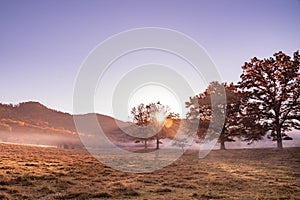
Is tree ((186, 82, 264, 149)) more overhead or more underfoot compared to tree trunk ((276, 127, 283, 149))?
more overhead

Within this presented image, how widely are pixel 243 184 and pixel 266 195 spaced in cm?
423

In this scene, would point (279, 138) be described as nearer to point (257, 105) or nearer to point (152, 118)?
point (257, 105)

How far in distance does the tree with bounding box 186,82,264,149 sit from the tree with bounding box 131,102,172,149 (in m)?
4.93

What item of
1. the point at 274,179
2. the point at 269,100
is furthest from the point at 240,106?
the point at 274,179

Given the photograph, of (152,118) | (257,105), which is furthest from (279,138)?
(152,118)

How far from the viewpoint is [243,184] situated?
20578mm

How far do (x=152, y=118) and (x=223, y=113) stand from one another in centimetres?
1336

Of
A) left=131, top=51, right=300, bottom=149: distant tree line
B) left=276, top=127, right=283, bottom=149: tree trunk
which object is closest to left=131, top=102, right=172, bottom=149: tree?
left=131, top=51, right=300, bottom=149: distant tree line

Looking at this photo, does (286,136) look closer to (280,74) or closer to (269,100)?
(269,100)

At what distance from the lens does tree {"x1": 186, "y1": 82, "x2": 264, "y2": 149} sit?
164 ft

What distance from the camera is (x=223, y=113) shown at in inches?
2090

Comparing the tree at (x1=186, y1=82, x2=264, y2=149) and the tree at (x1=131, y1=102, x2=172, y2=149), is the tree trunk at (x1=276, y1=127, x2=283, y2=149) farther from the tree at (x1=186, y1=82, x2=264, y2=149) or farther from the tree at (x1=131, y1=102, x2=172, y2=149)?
the tree at (x1=131, y1=102, x2=172, y2=149)

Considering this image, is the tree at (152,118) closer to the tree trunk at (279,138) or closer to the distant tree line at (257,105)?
the distant tree line at (257,105)

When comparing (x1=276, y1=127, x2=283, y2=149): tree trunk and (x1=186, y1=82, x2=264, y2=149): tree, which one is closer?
(x1=276, y1=127, x2=283, y2=149): tree trunk
